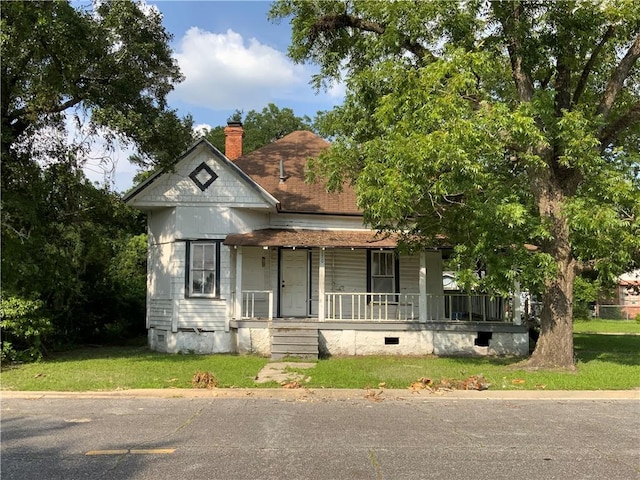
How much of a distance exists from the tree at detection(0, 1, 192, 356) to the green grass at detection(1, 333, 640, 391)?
199cm

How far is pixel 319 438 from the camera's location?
6.48 m

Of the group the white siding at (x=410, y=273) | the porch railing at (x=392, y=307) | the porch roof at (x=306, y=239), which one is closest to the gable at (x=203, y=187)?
the porch roof at (x=306, y=239)

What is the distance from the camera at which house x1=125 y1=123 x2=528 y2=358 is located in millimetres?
14570

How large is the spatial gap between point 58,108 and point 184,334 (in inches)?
262

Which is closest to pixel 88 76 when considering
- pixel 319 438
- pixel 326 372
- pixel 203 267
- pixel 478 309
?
pixel 203 267

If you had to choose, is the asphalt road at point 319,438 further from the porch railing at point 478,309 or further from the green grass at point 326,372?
the porch railing at point 478,309

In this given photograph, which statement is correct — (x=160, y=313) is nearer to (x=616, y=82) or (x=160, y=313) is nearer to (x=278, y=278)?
(x=278, y=278)

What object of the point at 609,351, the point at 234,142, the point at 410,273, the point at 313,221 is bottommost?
the point at 609,351

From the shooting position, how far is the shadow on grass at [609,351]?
1344 centimetres

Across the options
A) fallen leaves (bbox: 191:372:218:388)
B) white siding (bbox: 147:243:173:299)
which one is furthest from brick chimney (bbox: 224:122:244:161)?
fallen leaves (bbox: 191:372:218:388)

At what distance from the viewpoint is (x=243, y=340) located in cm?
1462

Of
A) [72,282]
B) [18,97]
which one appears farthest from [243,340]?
[18,97]

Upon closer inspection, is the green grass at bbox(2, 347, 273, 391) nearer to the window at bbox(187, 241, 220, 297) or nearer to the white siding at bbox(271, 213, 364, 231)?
the window at bbox(187, 241, 220, 297)

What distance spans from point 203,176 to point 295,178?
362cm
